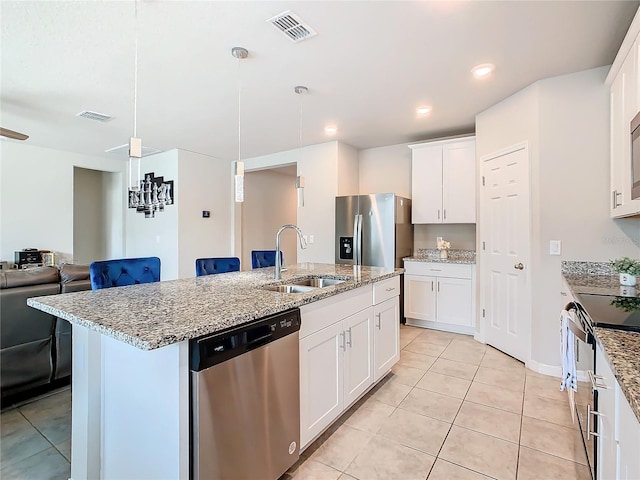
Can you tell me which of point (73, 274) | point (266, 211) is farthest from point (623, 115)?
point (266, 211)

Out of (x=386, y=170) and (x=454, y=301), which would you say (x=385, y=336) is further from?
(x=386, y=170)

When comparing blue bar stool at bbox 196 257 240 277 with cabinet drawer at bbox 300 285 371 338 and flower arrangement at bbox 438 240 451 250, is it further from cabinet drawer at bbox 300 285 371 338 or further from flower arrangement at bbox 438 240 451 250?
flower arrangement at bbox 438 240 451 250

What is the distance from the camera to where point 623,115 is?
2.15 m

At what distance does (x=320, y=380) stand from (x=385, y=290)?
40.2 inches

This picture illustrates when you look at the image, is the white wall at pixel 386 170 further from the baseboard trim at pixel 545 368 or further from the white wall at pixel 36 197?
the white wall at pixel 36 197

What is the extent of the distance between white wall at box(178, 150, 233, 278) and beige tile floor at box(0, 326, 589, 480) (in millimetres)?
3076

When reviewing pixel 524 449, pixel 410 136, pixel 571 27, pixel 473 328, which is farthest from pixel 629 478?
pixel 410 136

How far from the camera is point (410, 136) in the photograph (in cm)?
457

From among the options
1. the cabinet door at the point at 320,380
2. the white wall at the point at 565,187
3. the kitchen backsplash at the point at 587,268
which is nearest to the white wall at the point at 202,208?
the cabinet door at the point at 320,380

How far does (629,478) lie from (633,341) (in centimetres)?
47

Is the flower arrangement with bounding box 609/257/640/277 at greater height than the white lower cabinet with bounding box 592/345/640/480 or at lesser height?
greater

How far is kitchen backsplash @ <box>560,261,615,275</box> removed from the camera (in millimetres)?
2617

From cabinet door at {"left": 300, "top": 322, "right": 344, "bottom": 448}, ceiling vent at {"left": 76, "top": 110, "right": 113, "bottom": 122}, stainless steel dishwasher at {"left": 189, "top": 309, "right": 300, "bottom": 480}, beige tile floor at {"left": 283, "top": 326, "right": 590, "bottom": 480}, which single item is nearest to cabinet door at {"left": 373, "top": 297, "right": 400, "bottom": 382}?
beige tile floor at {"left": 283, "top": 326, "right": 590, "bottom": 480}

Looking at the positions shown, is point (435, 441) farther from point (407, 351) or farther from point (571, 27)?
point (571, 27)
